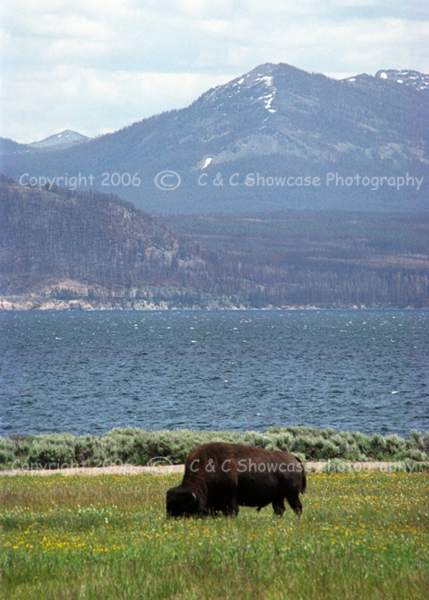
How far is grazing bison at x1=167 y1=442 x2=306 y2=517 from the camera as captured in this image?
961 centimetres

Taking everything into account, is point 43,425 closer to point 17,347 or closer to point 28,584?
point 28,584

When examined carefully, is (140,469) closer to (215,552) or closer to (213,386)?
(215,552)

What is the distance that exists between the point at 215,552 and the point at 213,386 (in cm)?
5601

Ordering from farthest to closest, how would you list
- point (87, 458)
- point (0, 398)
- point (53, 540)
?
point (0, 398)
point (87, 458)
point (53, 540)

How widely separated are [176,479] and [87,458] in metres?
7.29

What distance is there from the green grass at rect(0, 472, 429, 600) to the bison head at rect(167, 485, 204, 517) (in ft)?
0.84

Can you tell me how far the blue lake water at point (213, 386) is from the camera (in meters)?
45.0

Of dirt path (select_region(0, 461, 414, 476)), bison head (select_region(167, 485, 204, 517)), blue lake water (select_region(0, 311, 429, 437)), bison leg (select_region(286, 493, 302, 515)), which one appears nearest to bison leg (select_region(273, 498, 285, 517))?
bison leg (select_region(286, 493, 302, 515))

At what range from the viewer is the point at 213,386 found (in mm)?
63281

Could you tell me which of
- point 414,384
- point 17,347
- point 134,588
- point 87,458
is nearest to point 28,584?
point 134,588

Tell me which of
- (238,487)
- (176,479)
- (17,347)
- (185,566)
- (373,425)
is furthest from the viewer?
(17,347)

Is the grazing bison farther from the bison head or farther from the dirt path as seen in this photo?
the dirt path

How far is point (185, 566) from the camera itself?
716 centimetres

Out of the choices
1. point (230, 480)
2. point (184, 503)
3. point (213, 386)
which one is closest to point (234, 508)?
point (230, 480)
